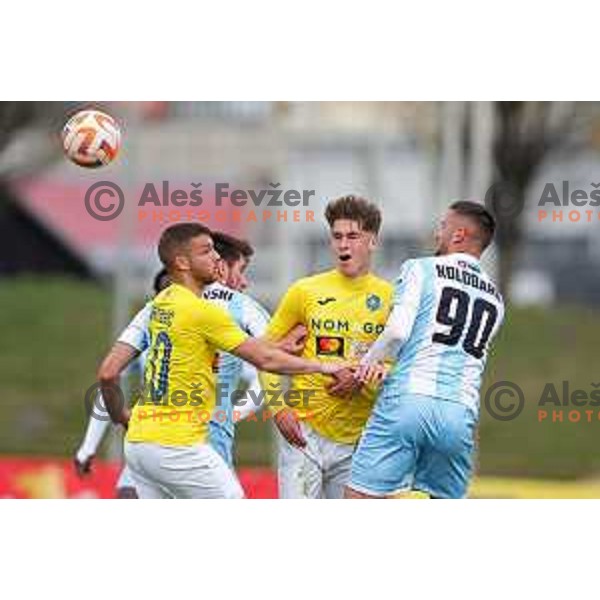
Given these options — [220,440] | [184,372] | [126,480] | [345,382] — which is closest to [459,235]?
[345,382]

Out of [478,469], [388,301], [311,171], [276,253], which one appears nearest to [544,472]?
[478,469]

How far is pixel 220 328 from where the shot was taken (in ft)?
38.2

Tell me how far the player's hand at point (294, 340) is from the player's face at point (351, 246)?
0.45 metres

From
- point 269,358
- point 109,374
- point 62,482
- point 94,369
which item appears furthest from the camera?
point 94,369

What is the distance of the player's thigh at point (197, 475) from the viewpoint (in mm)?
11562

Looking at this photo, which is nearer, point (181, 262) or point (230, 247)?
point (181, 262)

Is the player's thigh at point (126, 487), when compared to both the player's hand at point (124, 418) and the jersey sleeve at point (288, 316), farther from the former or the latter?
the jersey sleeve at point (288, 316)

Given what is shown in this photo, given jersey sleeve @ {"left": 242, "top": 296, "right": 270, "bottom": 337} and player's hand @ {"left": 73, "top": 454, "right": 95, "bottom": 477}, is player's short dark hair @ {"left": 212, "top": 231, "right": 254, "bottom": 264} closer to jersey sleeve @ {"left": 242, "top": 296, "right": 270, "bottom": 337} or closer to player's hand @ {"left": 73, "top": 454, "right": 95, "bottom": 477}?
jersey sleeve @ {"left": 242, "top": 296, "right": 270, "bottom": 337}

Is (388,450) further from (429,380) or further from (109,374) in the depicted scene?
(109,374)

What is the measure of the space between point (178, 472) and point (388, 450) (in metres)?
1.28

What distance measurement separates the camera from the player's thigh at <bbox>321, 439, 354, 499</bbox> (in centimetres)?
1223

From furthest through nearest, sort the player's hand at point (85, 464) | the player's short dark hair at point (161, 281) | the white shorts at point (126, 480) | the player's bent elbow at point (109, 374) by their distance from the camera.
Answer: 1. the player's hand at point (85, 464)
2. the white shorts at point (126, 480)
3. the player's short dark hair at point (161, 281)
4. the player's bent elbow at point (109, 374)

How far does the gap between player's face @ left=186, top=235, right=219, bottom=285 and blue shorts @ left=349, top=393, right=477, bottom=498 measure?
4.35ft

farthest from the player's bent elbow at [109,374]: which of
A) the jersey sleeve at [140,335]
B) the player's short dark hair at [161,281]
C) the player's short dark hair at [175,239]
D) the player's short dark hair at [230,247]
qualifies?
the player's short dark hair at [230,247]
